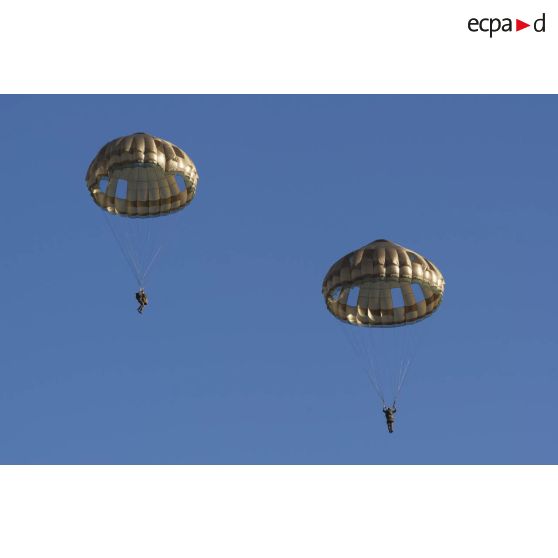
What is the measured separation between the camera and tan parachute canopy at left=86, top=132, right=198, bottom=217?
2731 inches

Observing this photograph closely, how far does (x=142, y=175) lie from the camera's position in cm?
7256

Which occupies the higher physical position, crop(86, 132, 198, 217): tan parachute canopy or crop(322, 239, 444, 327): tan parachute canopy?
crop(86, 132, 198, 217): tan parachute canopy

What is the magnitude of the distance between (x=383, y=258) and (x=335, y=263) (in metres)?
2.36

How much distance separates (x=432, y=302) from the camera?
230 ft

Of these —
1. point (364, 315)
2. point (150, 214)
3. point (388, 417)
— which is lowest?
point (388, 417)

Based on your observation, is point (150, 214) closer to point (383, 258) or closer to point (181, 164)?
point (181, 164)

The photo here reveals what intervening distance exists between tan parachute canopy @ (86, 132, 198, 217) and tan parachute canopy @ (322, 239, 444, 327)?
7.88 meters

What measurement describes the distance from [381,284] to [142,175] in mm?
11017

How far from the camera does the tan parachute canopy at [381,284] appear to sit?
220 feet

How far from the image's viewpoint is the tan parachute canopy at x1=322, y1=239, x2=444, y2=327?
6706 centimetres

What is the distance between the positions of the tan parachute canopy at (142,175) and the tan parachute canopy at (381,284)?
7.88 m

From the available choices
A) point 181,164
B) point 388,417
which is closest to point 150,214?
point 181,164

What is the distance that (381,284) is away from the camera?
7075 cm
